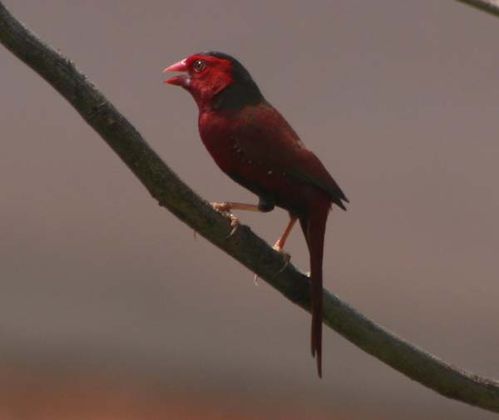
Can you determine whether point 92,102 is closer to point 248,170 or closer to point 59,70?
point 59,70

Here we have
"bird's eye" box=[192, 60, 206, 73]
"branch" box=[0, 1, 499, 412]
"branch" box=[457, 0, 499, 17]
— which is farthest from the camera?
"bird's eye" box=[192, 60, 206, 73]

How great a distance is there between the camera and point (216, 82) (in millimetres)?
1710

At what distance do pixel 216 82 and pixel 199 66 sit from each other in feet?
0.25

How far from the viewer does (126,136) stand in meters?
1.40

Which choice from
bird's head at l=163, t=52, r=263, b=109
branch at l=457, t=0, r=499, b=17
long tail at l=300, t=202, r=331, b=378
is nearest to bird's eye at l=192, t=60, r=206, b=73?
bird's head at l=163, t=52, r=263, b=109

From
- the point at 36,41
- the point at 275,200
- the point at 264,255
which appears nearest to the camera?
the point at 36,41

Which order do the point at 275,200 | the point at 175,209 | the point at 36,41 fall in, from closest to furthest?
the point at 36,41
the point at 175,209
the point at 275,200

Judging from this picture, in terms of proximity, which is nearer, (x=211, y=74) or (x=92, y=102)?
(x=92, y=102)

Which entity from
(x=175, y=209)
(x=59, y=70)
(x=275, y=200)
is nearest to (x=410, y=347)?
(x=275, y=200)

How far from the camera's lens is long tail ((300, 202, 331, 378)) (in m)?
1.58

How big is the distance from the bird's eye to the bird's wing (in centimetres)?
14

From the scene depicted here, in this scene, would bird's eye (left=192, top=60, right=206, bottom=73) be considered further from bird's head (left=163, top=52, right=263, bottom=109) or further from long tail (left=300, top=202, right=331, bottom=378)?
long tail (left=300, top=202, right=331, bottom=378)

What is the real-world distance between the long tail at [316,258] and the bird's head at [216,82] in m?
0.20

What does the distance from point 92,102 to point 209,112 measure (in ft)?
1.12
